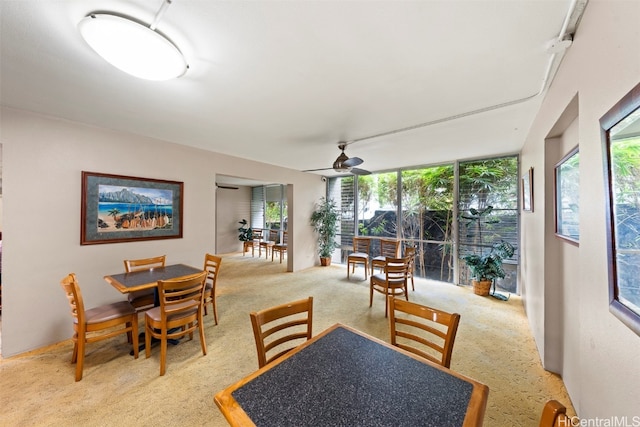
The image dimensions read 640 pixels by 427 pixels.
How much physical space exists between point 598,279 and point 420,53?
1.58m

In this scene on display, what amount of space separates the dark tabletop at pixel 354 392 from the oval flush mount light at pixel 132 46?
1820mm

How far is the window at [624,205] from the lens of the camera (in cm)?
80

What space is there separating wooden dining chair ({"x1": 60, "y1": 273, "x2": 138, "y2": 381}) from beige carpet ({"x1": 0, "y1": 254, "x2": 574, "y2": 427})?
0.67 feet

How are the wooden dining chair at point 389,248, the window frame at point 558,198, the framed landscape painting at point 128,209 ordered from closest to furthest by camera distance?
the window frame at point 558,198 → the framed landscape painting at point 128,209 → the wooden dining chair at point 389,248

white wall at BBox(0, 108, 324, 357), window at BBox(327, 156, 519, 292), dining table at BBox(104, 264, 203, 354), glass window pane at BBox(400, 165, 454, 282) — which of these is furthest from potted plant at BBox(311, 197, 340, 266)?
dining table at BBox(104, 264, 203, 354)

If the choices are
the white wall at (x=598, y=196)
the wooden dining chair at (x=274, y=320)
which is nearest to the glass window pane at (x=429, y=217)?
the white wall at (x=598, y=196)

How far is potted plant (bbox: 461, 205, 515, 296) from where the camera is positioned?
12.6 feet

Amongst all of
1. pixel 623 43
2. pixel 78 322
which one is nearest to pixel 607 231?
pixel 623 43

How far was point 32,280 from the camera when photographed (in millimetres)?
2445

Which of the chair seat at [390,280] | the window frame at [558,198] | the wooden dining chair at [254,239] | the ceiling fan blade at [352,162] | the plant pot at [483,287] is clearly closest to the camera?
the window frame at [558,198]

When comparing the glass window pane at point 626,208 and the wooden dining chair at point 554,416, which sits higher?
the glass window pane at point 626,208

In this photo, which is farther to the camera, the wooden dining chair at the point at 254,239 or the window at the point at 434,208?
the wooden dining chair at the point at 254,239

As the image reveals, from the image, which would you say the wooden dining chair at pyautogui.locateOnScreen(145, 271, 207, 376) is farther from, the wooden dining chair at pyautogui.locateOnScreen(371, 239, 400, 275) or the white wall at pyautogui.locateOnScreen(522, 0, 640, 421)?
the wooden dining chair at pyautogui.locateOnScreen(371, 239, 400, 275)

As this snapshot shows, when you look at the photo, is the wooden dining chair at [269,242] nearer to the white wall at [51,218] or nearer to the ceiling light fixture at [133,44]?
the white wall at [51,218]
